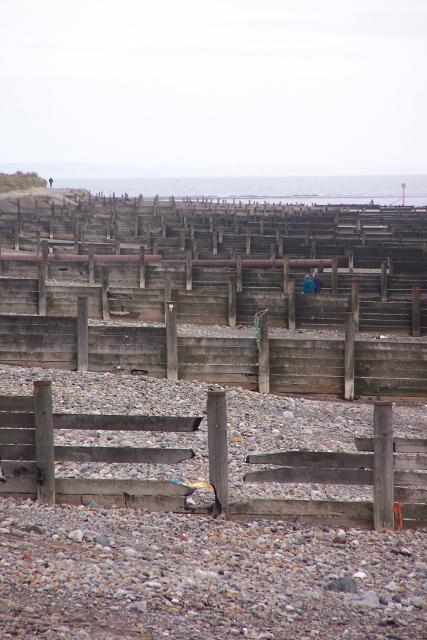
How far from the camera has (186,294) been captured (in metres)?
23.0

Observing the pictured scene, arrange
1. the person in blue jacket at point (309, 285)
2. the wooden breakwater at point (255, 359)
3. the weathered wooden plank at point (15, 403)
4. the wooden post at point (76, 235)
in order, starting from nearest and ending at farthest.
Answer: the weathered wooden plank at point (15, 403) → the wooden breakwater at point (255, 359) → the person in blue jacket at point (309, 285) → the wooden post at point (76, 235)

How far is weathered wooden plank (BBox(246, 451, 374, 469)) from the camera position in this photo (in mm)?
9492

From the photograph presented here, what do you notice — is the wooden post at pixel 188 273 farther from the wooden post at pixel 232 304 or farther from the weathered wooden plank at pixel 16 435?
the weathered wooden plank at pixel 16 435

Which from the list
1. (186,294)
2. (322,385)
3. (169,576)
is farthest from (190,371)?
(169,576)

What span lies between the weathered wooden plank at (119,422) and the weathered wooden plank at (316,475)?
83cm

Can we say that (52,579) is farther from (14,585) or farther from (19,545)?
(19,545)


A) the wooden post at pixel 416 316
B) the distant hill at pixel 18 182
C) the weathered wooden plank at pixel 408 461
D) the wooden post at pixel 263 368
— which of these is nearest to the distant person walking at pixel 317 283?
the wooden post at pixel 416 316

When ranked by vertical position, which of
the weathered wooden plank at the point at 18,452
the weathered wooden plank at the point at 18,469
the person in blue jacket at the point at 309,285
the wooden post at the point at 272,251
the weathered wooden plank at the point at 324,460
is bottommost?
the weathered wooden plank at the point at 18,469

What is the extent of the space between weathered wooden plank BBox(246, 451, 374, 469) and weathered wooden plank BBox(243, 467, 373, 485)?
6cm

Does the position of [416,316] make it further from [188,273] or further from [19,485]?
[19,485]

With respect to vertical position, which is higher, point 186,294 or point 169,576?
point 186,294

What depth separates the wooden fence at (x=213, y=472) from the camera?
31.0ft

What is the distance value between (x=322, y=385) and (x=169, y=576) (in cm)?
899

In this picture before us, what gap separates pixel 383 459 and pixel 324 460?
0.54 meters
